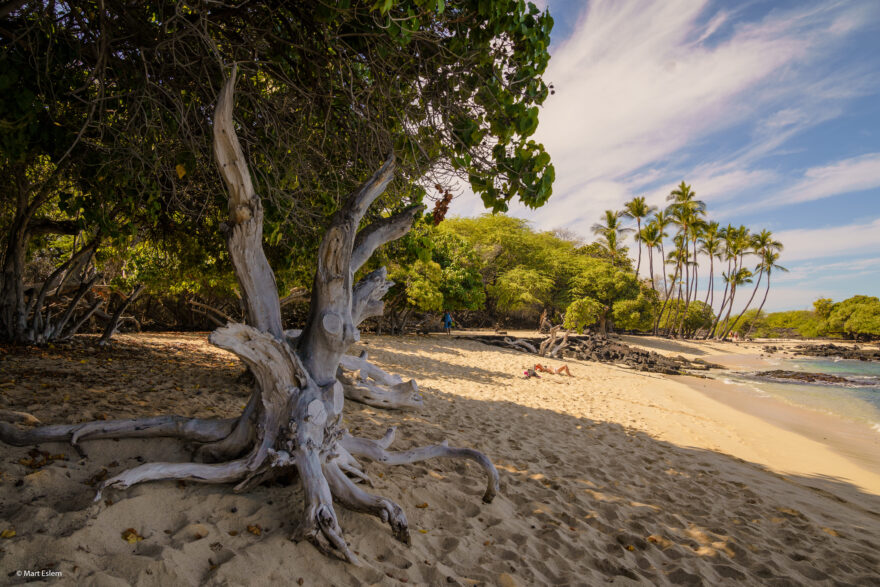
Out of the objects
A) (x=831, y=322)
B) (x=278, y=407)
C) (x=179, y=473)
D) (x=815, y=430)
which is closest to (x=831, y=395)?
(x=815, y=430)

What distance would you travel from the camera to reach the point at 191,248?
7.54 meters

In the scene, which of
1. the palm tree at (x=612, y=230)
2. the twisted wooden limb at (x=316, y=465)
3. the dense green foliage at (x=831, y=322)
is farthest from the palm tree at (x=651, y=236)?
the twisted wooden limb at (x=316, y=465)

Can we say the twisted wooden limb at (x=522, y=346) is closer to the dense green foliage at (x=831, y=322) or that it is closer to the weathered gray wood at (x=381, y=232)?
the weathered gray wood at (x=381, y=232)

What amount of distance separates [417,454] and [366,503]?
0.91 meters

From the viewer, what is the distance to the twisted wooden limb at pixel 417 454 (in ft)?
12.1

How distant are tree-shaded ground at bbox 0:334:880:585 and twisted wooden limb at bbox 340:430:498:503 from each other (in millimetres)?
259

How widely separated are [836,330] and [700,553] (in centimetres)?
7966

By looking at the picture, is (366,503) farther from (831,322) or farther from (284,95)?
(831,322)

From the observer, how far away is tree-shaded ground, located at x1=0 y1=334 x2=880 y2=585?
2363 mm

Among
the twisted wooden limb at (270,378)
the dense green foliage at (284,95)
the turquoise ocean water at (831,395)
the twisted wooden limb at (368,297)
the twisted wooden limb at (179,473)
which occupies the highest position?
the dense green foliage at (284,95)

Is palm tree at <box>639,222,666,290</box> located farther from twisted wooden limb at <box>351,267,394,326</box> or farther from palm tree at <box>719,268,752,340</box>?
twisted wooden limb at <box>351,267,394,326</box>

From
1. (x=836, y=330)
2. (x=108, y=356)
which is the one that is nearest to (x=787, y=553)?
(x=108, y=356)

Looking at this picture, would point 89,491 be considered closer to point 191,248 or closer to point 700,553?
point 700,553

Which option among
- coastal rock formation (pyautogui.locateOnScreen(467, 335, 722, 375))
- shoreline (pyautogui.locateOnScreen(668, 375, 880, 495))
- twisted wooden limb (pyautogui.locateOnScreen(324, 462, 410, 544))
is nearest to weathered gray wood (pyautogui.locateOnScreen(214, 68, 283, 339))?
twisted wooden limb (pyautogui.locateOnScreen(324, 462, 410, 544))
